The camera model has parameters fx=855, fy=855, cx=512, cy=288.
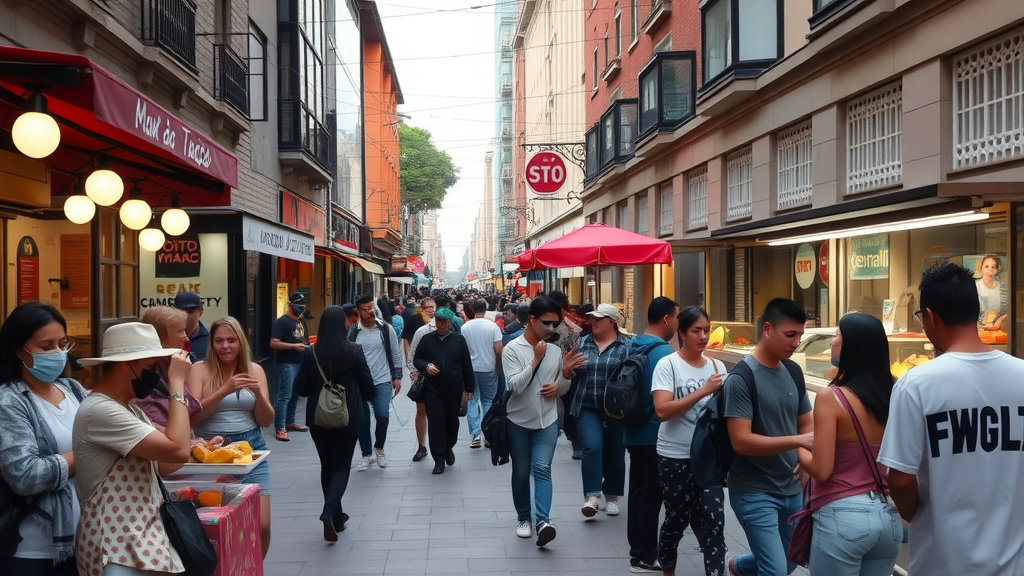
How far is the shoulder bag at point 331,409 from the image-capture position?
6.95 meters

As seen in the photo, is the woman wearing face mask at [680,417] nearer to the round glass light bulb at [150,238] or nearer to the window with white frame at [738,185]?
→ the round glass light bulb at [150,238]

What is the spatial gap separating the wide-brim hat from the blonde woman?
1761 millimetres

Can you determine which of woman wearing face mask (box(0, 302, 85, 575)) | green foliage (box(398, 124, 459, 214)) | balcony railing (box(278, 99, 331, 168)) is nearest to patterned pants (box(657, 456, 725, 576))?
woman wearing face mask (box(0, 302, 85, 575))

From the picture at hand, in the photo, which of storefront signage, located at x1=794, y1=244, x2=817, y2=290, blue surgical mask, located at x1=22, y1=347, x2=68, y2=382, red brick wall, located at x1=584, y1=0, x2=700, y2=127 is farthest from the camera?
red brick wall, located at x1=584, y1=0, x2=700, y2=127

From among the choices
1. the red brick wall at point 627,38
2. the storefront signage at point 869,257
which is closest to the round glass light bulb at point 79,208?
the storefront signage at point 869,257

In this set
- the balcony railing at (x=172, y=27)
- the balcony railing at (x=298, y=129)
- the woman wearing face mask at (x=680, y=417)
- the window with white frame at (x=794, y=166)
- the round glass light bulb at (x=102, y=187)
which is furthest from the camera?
the balcony railing at (x=298, y=129)

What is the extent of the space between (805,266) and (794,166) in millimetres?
2044

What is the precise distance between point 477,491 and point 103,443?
5763mm

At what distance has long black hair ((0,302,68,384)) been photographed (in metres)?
3.69

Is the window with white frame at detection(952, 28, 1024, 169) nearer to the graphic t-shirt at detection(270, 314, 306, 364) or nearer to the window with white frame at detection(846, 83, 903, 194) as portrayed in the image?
the window with white frame at detection(846, 83, 903, 194)

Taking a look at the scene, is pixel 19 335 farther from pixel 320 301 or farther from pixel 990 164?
pixel 320 301

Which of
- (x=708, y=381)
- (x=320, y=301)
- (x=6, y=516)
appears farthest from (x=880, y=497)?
(x=320, y=301)

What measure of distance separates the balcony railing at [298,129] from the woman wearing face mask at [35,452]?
14.8m

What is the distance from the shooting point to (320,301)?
25141 millimetres
